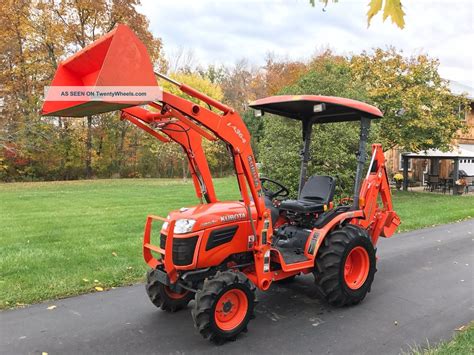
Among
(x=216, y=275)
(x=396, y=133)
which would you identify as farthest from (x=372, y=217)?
(x=396, y=133)

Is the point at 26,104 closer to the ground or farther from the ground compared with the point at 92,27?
closer to the ground

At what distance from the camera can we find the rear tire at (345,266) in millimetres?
4805

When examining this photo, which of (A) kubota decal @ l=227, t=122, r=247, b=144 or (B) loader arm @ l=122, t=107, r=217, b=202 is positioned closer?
(A) kubota decal @ l=227, t=122, r=247, b=144

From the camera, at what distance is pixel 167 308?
476cm

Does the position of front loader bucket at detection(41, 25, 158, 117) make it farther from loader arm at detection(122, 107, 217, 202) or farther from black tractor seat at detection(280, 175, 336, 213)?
black tractor seat at detection(280, 175, 336, 213)

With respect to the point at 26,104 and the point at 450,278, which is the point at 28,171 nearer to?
the point at 26,104

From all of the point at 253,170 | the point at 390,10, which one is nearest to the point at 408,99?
the point at 253,170

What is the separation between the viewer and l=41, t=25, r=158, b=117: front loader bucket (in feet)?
10.8

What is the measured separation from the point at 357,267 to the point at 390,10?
3.76 meters

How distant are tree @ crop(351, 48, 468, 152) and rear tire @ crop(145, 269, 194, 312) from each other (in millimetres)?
13177

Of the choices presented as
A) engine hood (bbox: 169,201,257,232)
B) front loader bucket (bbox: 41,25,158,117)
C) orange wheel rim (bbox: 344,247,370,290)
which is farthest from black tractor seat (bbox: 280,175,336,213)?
front loader bucket (bbox: 41,25,158,117)

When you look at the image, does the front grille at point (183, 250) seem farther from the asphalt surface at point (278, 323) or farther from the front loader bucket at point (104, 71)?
the front loader bucket at point (104, 71)

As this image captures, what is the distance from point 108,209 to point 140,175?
65.6 feet

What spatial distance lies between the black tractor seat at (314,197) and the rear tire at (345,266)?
0.40 meters
